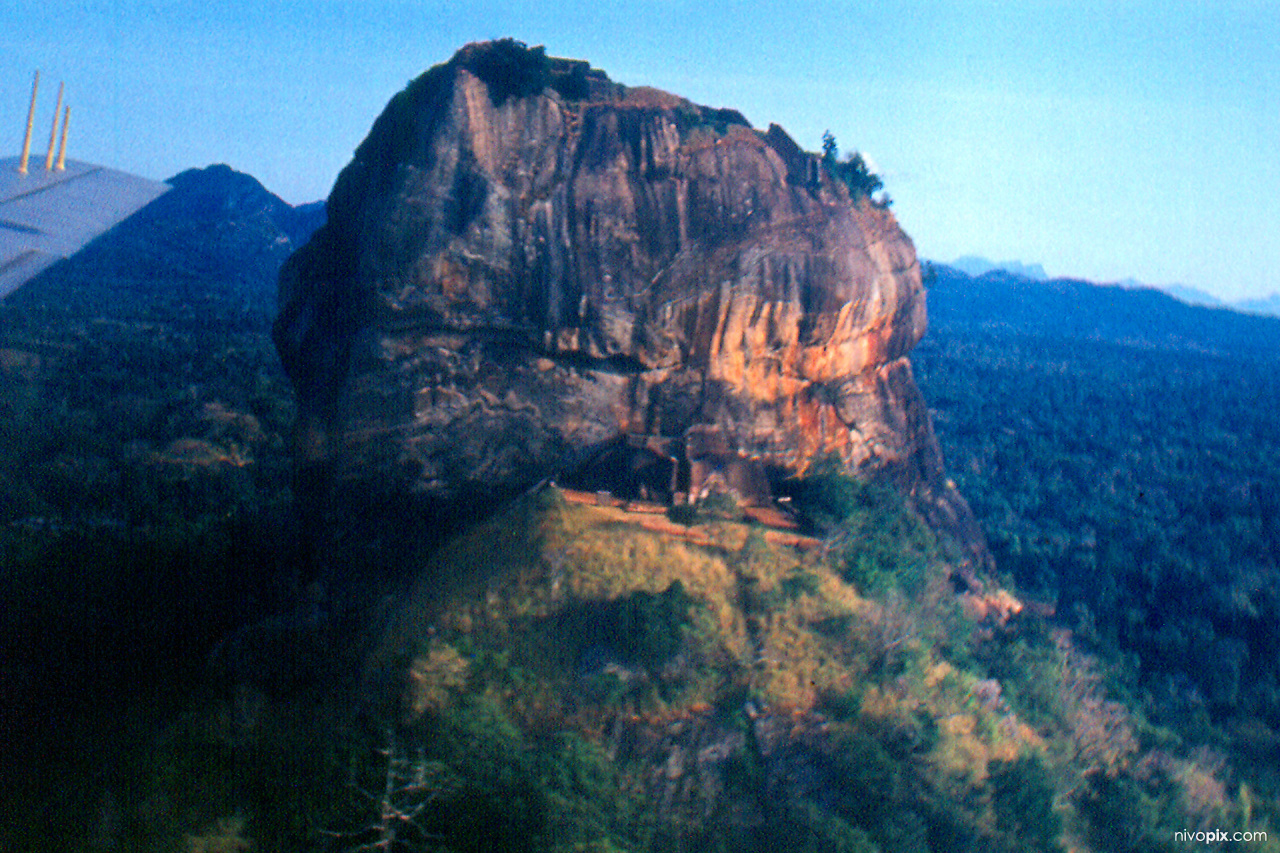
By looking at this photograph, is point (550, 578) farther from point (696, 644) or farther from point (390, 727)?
point (390, 727)

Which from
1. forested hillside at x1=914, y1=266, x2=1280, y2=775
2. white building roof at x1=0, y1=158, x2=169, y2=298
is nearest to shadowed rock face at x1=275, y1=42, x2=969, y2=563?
white building roof at x1=0, y1=158, x2=169, y2=298

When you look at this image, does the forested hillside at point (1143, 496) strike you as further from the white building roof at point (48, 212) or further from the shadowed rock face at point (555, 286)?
the white building roof at point (48, 212)

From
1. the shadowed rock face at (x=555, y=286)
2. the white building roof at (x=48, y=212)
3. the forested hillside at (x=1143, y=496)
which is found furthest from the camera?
the forested hillside at (x=1143, y=496)

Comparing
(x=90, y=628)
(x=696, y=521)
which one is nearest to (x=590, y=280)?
(x=696, y=521)

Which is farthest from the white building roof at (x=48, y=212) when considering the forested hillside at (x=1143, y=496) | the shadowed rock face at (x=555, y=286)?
the forested hillside at (x=1143, y=496)

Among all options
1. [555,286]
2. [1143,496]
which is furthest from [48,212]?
[1143,496]

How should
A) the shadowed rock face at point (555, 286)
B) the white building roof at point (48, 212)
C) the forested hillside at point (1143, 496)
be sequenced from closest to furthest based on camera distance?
the shadowed rock face at point (555, 286) → the white building roof at point (48, 212) → the forested hillside at point (1143, 496)
